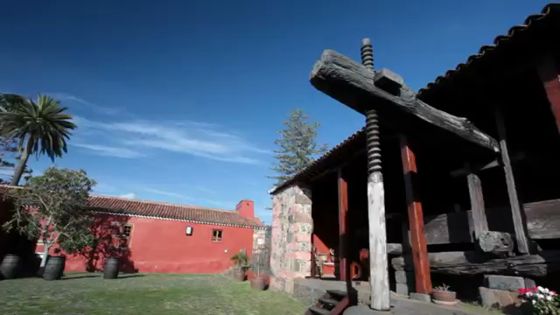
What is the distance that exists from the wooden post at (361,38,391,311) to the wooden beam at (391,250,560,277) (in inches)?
70.5

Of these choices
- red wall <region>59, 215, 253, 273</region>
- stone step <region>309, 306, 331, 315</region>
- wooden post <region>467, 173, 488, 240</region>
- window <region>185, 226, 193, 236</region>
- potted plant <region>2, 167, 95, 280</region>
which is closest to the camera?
wooden post <region>467, 173, 488, 240</region>

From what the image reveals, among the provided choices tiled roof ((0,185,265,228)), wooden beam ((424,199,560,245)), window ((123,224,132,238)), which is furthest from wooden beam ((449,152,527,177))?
window ((123,224,132,238))

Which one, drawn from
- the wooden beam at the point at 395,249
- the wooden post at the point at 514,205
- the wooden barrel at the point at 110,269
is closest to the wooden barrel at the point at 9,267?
the wooden barrel at the point at 110,269

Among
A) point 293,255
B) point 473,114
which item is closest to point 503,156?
point 473,114

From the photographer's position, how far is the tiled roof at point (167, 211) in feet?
63.7

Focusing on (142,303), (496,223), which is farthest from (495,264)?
(142,303)

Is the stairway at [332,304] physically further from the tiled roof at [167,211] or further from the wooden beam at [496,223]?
the tiled roof at [167,211]

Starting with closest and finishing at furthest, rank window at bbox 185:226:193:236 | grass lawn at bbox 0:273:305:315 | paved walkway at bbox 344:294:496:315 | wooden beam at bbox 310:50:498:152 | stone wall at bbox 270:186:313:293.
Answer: wooden beam at bbox 310:50:498:152, paved walkway at bbox 344:294:496:315, grass lawn at bbox 0:273:305:315, stone wall at bbox 270:186:313:293, window at bbox 185:226:193:236

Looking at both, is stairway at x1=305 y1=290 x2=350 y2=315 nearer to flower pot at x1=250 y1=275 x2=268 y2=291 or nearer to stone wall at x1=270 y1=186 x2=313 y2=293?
stone wall at x1=270 y1=186 x2=313 y2=293

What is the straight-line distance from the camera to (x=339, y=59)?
2783 millimetres

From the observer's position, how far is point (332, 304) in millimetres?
5062

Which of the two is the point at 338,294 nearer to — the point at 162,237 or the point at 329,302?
the point at 329,302

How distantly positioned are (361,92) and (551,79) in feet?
7.21

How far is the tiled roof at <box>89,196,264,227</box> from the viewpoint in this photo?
765 inches
